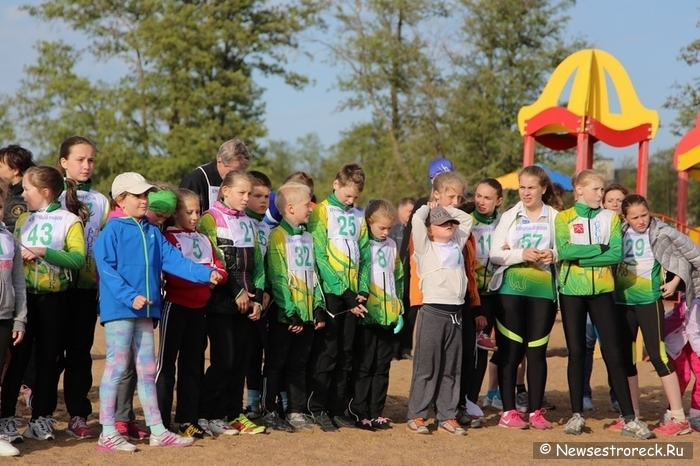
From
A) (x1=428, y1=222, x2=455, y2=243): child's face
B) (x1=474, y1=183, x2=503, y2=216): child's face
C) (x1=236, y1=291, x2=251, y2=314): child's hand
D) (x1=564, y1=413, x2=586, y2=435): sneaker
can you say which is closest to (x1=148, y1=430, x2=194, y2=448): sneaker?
(x1=236, y1=291, x2=251, y2=314): child's hand

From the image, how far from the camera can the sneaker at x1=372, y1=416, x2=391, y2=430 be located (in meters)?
6.84

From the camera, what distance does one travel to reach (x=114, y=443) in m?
5.72

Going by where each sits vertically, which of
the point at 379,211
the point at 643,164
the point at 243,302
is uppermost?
the point at 643,164

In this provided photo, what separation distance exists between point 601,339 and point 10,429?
4010 mm

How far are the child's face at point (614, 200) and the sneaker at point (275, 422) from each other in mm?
3063

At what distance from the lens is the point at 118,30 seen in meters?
31.6

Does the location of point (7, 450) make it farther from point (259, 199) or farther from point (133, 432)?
point (259, 199)

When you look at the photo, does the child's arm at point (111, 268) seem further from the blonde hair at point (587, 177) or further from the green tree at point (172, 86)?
the green tree at point (172, 86)

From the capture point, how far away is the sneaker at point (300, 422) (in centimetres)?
664

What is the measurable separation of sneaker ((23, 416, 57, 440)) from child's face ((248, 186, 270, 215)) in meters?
1.93

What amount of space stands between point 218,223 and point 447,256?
162 centimetres

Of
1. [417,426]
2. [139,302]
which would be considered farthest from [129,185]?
[417,426]

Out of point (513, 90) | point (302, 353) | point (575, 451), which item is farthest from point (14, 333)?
point (513, 90)

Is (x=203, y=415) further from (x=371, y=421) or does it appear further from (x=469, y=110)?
(x=469, y=110)
